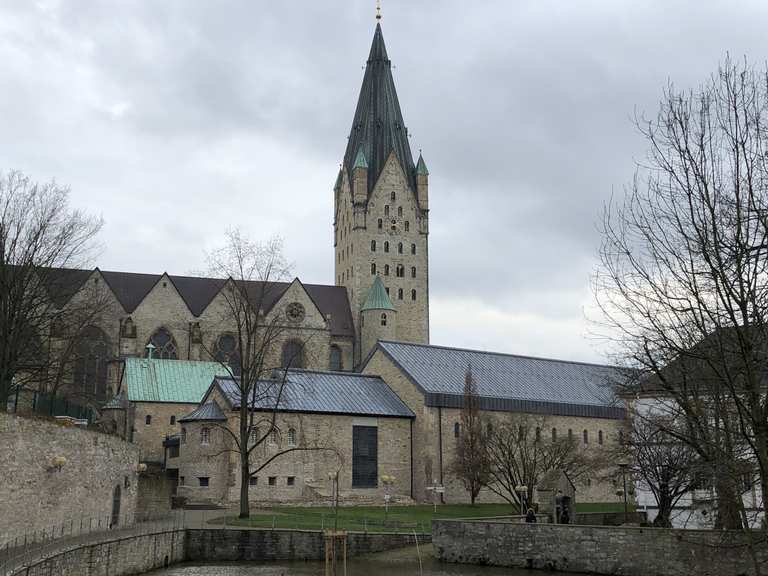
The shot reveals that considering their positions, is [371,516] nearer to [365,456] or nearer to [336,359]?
[365,456]

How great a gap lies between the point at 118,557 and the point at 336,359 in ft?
198

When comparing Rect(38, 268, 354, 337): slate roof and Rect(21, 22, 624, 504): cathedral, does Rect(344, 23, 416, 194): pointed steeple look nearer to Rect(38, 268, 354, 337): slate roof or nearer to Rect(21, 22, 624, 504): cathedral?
Rect(21, 22, 624, 504): cathedral

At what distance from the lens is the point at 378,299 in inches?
3447

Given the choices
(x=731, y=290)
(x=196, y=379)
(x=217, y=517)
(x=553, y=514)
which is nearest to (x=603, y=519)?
(x=553, y=514)

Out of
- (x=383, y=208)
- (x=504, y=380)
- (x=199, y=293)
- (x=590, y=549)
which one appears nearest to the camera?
(x=590, y=549)

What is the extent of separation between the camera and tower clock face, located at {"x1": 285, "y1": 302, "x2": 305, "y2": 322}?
8400 cm

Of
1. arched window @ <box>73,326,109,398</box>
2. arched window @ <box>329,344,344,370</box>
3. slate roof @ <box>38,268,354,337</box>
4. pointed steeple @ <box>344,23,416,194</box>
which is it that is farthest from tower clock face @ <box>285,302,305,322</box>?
pointed steeple @ <box>344,23,416,194</box>

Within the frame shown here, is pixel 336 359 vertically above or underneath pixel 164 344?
underneath

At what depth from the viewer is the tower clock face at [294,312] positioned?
3307 inches

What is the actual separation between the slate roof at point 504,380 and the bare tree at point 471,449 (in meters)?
0.84

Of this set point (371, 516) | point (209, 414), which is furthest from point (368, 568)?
point (209, 414)

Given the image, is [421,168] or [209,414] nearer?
[209,414]

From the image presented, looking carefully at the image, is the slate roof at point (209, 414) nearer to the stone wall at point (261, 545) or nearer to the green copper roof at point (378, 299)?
the stone wall at point (261, 545)

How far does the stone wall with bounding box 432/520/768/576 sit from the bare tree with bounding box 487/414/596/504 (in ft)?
41.4
